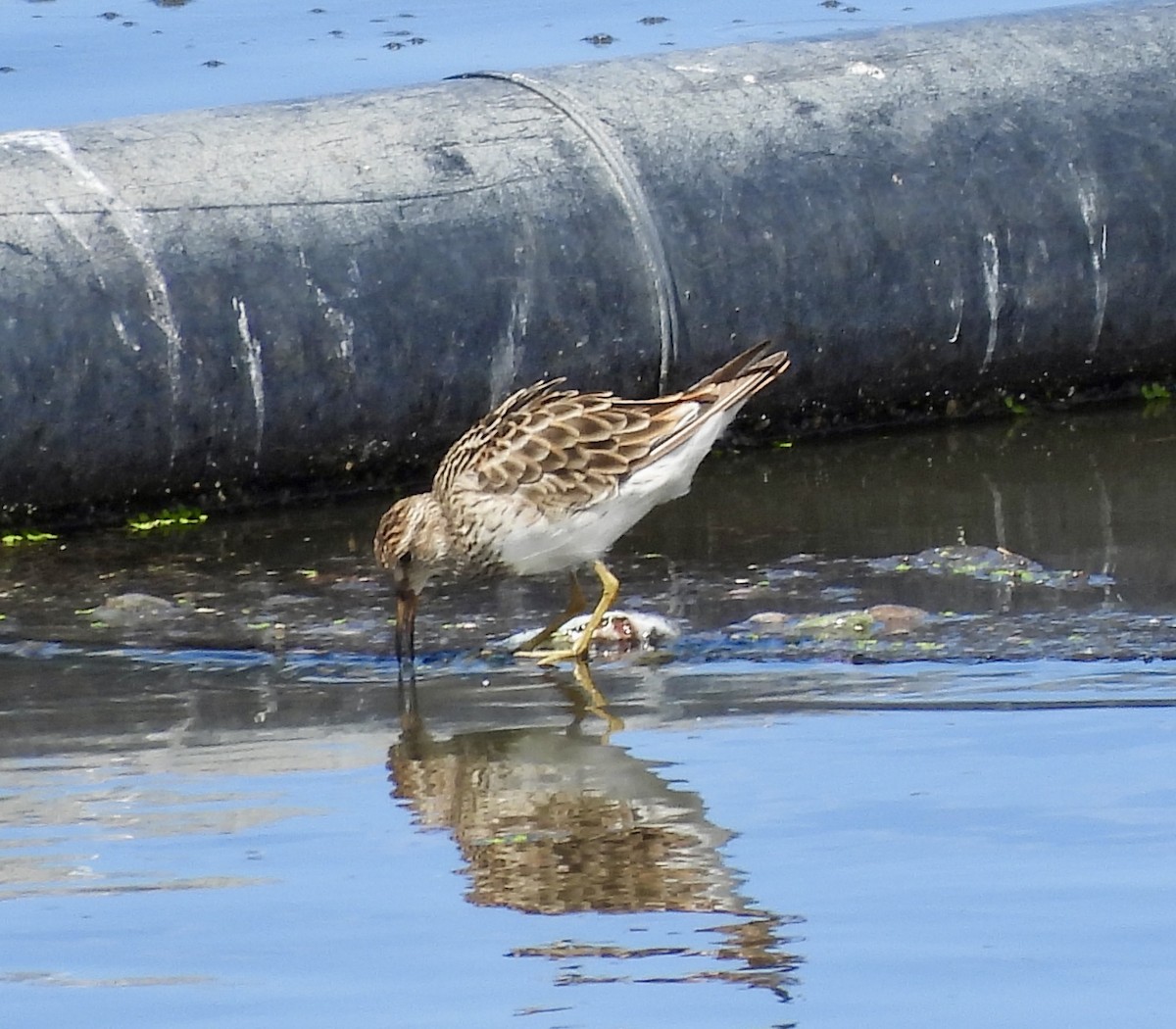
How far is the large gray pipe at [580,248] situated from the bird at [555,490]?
3.55 feet

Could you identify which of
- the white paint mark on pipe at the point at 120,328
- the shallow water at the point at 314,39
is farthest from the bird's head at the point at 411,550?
the shallow water at the point at 314,39

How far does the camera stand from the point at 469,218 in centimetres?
790

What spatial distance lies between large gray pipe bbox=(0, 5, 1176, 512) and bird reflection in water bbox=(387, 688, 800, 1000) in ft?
6.54

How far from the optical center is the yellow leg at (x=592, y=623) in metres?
6.42

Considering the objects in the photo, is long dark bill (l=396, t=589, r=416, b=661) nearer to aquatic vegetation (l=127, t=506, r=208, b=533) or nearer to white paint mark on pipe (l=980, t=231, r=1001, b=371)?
aquatic vegetation (l=127, t=506, r=208, b=533)

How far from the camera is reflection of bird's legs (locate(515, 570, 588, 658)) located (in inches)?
259

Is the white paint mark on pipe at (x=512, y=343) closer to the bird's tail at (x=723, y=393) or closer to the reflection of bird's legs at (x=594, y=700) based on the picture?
the bird's tail at (x=723, y=393)

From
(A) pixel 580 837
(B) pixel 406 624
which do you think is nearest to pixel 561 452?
(B) pixel 406 624

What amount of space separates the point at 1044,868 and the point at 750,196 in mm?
3889

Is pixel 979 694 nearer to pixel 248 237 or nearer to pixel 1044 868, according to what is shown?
pixel 1044 868

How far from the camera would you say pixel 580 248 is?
314 inches

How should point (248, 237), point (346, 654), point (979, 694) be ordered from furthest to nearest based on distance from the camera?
point (248, 237) → point (346, 654) → point (979, 694)

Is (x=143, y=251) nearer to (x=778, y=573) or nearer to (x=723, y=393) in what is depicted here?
(x=723, y=393)

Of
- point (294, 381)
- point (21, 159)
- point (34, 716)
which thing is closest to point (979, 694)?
point (34, 716)
